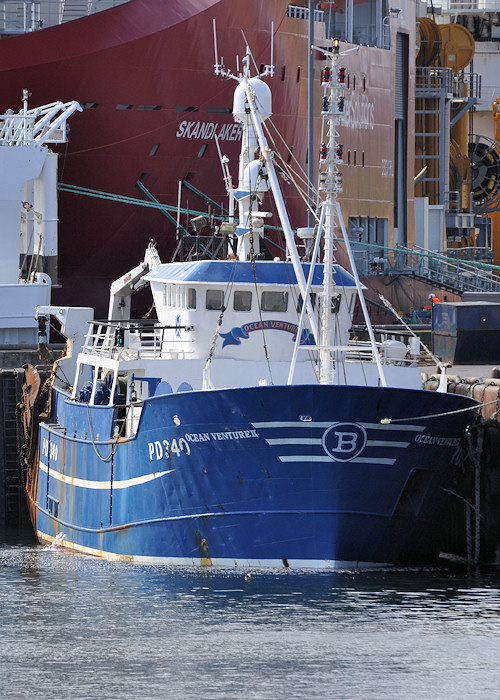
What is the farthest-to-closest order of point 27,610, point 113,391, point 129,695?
point 113,391 < point 27,610 < point 129,695

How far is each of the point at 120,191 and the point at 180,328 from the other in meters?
14.8

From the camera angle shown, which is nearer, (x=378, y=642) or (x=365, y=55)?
(x=378, y=642)

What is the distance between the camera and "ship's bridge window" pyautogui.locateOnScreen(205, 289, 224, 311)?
75.2 feet

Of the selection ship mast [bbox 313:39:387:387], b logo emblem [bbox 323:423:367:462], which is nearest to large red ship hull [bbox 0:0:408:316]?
ship mast [bbox 313:39:387:387]

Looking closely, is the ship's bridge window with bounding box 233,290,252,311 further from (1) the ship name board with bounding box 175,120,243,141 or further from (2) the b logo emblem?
(1) the ship name board with bounding box 175,120,243,141

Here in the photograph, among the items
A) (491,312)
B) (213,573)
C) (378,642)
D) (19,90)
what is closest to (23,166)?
(19,90)

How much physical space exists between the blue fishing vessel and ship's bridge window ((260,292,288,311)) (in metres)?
0.03

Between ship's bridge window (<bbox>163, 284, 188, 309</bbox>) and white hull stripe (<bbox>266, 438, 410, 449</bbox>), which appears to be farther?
ship's bridge window (<bbox>163, 284, 188, 309</bbox>)

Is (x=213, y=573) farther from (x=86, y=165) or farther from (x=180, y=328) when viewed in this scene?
(x=86, y=165)

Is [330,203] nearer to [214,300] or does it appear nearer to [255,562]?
[214,300]

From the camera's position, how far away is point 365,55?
1884 inches

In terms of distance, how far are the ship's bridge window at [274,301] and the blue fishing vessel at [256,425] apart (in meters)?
0.03

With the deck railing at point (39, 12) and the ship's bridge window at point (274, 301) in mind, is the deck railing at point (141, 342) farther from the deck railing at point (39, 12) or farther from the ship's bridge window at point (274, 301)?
the deck railing at point (39, 12)

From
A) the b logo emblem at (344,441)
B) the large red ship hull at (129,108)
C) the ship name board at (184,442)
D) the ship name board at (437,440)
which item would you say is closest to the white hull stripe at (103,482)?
the ship name board at (184,442)
